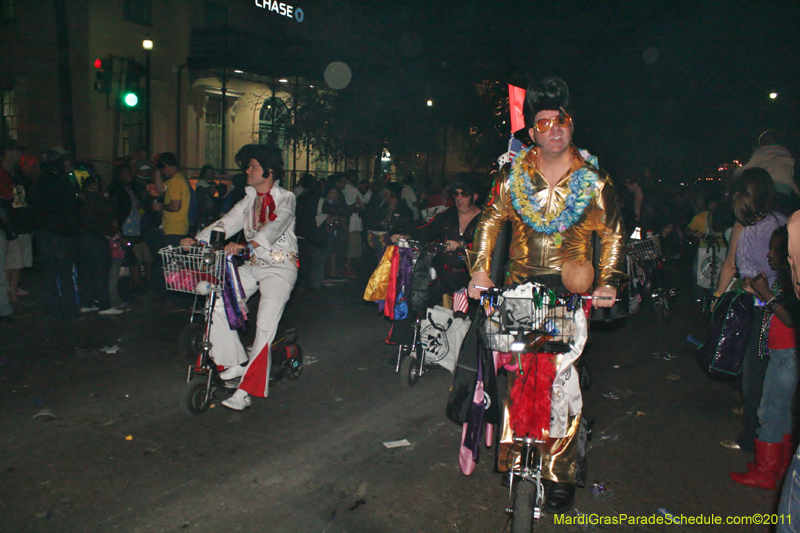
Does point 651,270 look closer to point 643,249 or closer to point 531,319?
point 643,249

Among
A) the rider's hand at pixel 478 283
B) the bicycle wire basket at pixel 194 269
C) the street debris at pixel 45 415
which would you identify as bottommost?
the street debris at pixel 45 415

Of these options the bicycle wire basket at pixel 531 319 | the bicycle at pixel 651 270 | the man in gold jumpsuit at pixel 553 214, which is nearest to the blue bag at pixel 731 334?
the man in gold jumpsuit at pixel 553 214

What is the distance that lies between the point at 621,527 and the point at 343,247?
10.6 m

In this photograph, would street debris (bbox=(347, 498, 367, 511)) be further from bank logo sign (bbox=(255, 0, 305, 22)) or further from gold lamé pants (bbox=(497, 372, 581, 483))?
bank logo sign (bbox=(255, 0, 305, 22))

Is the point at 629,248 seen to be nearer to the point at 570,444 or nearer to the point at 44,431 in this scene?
the point at 570,444

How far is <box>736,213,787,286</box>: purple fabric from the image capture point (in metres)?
4.41

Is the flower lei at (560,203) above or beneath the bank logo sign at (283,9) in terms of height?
beneath

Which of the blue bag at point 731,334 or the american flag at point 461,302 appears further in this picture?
the american flag at point 461,302

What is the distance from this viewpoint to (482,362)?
12.3ft

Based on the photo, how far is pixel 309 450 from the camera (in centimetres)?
482

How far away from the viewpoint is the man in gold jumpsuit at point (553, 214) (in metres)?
3.79

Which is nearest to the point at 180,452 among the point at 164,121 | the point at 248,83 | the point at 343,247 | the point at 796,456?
the point at 796,456

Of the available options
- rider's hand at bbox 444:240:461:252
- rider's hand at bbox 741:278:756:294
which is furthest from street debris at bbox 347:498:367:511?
rider's hand at bbox 741:278:756:294

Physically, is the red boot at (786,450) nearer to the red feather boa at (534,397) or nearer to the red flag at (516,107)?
the red feather boa at (534,397)
